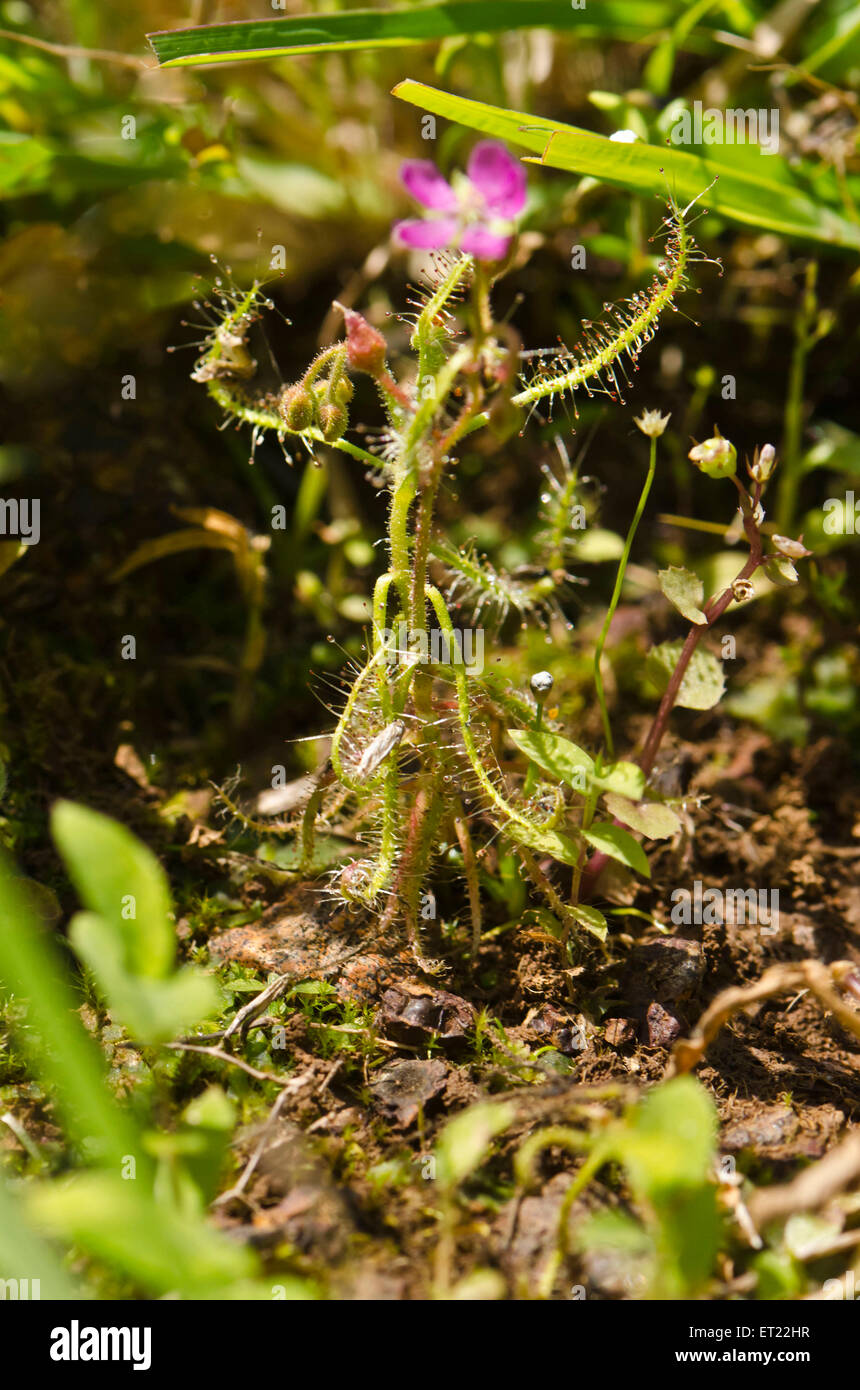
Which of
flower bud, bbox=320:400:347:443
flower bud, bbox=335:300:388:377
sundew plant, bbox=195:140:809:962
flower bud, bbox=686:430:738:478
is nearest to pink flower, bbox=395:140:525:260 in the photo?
sundew plant, bbox=195:140:809:962

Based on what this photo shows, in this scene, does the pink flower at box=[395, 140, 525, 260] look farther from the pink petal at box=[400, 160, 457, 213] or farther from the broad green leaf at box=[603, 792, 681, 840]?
the broad green leaf at box=[603, 792, 681, 840]

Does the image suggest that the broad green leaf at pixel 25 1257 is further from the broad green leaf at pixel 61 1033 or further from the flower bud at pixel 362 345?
the flower bud at pixel 362 345

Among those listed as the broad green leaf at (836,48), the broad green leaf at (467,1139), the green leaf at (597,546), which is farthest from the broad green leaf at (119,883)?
the broad green leaf at (836,48)

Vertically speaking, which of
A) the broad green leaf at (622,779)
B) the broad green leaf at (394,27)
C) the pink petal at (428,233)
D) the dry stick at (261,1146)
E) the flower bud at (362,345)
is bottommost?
the dry stick at (261,1146)

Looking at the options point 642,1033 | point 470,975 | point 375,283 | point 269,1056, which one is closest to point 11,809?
point 269,1056

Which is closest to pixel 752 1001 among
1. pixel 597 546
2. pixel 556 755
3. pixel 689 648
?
pixel 556 755

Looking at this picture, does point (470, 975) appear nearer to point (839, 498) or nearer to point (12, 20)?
point (839, 498)
